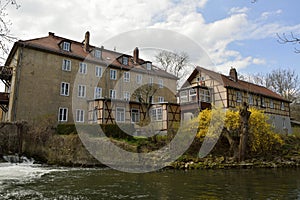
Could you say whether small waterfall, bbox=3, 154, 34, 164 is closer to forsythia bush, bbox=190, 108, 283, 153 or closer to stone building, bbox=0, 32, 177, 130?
stone building, bbox=0, 32, 177, 130

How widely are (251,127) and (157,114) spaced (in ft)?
30.0

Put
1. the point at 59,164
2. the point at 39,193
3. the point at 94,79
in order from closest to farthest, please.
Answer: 1. the point at 39,193
2. the point at 59,164
3. the point at 94,79

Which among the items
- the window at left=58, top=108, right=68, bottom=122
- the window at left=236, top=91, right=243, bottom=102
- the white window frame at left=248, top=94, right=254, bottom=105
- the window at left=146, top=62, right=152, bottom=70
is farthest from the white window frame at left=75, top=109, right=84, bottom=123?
the white window frame at left=248, top=94, right=254, bottom=105

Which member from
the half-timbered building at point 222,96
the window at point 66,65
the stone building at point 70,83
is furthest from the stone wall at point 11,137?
the half-timbered building at point 222,96

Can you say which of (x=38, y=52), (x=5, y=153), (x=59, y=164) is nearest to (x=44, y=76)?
(x=38, y=52)

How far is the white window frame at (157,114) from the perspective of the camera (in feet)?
84.2

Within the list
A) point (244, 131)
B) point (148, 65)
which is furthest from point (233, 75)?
point (244, 131)

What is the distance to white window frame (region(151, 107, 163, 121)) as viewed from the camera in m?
25.7

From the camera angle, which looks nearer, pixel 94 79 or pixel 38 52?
pixel 38 52

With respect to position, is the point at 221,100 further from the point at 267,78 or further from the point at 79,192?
the point at 79,192

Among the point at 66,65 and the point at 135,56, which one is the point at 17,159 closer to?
the point at 66,65

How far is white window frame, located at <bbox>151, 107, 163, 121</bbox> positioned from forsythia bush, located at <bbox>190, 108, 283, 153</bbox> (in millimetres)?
5803

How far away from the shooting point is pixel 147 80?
32219mm

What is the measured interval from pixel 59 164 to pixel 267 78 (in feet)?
113
